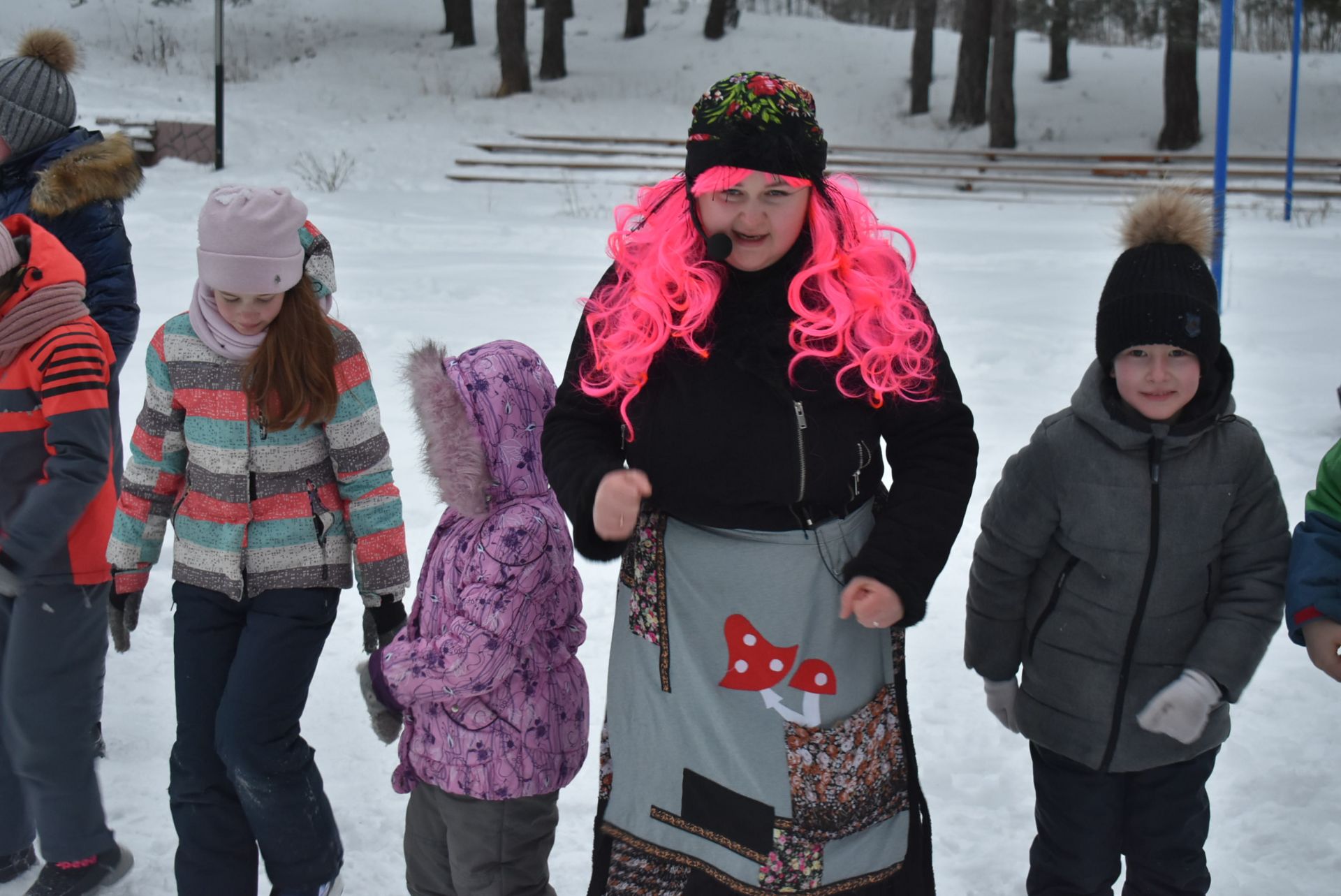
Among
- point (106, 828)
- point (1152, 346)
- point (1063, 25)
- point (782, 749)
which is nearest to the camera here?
point (782, 749)

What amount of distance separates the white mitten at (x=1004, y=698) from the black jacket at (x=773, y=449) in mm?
539

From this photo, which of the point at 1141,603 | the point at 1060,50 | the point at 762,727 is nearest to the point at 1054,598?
the point at 1141,603

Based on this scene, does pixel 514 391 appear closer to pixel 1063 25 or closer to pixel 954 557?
pixel 954 557

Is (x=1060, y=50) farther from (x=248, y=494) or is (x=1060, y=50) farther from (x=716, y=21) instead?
(x=248, y=494)

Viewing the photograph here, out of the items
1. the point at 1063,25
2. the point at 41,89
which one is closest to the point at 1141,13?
the point at 1063,25

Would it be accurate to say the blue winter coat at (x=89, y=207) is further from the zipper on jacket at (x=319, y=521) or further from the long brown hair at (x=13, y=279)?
the zipper on jacket at (x=319, y=521)

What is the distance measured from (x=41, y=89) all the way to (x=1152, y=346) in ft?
11.0

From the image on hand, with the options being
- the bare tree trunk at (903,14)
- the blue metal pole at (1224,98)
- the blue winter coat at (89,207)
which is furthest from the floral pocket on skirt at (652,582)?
the bare tree trunk at (903,14)

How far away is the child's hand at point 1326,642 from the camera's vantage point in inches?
91.1

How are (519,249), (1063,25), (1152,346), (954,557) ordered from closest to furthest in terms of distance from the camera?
(1152,346)
(954,557)
(519,249)
(1063,25)

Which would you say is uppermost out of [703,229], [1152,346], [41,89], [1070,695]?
[41,89]

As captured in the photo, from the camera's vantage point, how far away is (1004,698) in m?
2.60

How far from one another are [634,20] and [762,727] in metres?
27.1

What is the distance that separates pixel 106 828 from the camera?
3061mm
